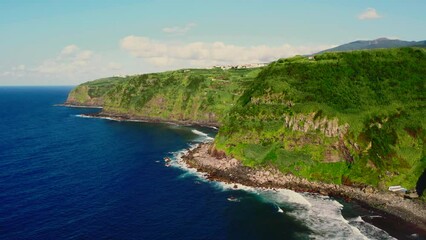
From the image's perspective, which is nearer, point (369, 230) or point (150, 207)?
point (369, 230)

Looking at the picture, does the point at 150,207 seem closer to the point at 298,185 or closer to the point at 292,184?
the point at 292,184

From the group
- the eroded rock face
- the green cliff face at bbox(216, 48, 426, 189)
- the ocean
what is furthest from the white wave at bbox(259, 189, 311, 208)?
the eroded rock face

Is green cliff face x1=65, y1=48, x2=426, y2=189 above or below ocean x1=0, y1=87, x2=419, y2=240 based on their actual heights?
above

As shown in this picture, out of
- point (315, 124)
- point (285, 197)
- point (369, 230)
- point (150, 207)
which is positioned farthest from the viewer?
point (315, 124)

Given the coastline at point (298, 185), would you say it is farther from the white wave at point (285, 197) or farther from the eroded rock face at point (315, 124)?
the eroded rock face at point (315, 124)

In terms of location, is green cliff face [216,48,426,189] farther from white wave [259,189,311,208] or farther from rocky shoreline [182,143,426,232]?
white wave [259,189,311,208]

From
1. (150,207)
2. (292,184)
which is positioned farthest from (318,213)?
(150,207)

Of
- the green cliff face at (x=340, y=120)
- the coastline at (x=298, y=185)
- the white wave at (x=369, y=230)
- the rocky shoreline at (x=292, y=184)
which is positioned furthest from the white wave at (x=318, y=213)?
the green cliff face at (x=340, y=120)
